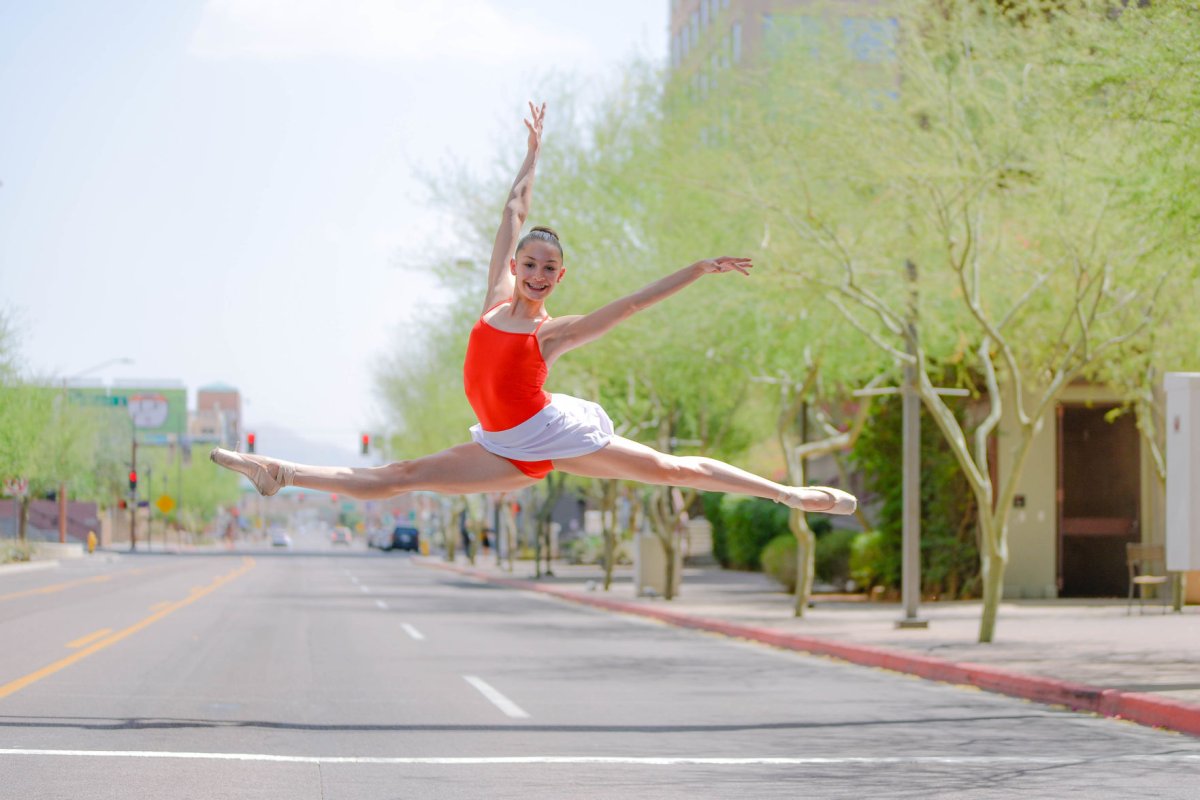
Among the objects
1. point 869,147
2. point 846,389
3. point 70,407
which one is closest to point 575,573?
point 846,389

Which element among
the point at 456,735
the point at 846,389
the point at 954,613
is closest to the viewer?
the point at 456,735

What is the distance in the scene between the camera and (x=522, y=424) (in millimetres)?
7066

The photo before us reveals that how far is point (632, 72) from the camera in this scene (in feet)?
102

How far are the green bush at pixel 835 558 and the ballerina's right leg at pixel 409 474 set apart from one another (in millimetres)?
28052

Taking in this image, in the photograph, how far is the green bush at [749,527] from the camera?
167 feet

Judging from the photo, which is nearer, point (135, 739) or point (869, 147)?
point (135, 739)

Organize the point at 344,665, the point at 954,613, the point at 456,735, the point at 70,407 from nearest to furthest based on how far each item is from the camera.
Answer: the point at 456,735 → the point at 344,665 → the point at 954,613 → the point at 70,407

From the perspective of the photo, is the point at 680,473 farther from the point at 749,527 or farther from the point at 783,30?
the point at 749,527

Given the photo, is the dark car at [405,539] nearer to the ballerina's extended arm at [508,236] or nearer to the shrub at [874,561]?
the shrub at [874,561]

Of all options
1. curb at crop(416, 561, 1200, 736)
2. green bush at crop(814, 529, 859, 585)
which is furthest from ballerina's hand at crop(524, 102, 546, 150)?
green bush at crop(814, 529, 859, 585)

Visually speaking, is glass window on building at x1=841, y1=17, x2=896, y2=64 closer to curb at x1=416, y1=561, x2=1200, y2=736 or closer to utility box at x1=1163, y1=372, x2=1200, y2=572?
utility box at x1=1163, y1=372, x2=1200, y2=572

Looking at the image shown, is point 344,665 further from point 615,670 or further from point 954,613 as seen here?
point 954,613

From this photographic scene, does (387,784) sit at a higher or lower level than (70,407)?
lower

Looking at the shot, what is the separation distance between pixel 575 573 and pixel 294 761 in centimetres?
4480
